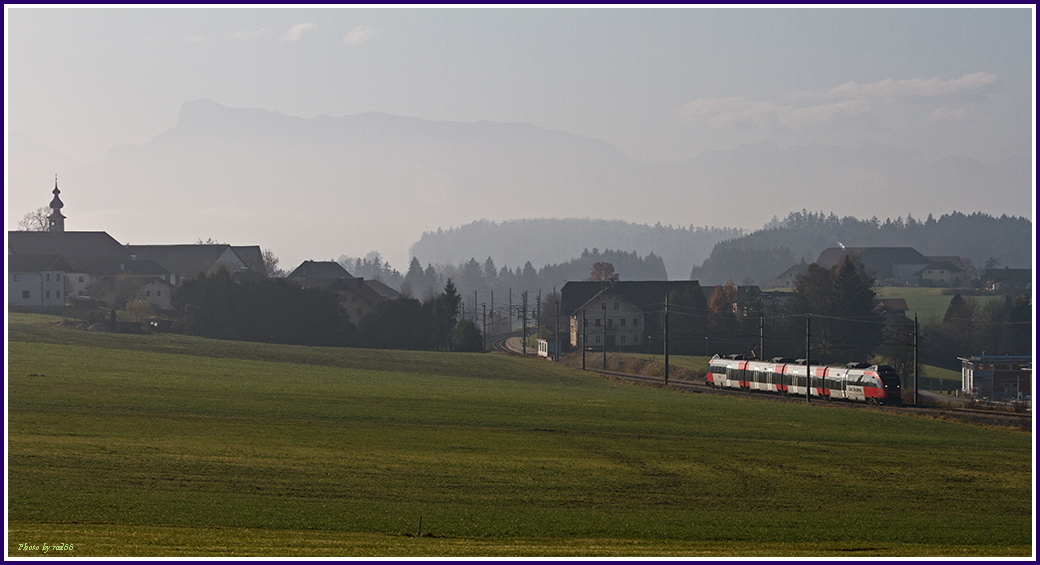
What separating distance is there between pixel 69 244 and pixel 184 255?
1997cm

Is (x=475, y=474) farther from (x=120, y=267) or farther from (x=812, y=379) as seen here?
(x=120, y=267)

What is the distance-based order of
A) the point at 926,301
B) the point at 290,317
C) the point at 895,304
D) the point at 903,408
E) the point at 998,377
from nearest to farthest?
the point at 903,408
the point at 998,377
the point at 290,317
the point at 895,304
the point at 926,301

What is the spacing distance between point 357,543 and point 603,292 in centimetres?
11379

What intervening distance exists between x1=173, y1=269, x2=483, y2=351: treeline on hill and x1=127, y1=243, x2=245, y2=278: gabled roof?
139 feet

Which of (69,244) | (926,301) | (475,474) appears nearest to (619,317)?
(926,301)

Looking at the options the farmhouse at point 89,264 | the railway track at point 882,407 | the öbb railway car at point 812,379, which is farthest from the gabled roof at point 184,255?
the öbb railway car at point 812,379

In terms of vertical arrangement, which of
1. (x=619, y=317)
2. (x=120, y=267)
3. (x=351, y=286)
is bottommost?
(x=619, y=317)

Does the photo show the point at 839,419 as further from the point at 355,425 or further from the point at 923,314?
the point at 923,314

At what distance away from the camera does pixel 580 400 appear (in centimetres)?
5897

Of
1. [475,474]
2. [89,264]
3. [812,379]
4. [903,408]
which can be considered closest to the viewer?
[475,474]

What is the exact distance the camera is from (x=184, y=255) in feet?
513

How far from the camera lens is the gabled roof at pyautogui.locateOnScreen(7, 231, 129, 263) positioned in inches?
5167

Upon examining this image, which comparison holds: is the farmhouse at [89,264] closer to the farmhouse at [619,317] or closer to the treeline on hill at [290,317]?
the treeline on hill at [290,317]

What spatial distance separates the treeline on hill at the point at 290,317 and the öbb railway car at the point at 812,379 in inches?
1813
